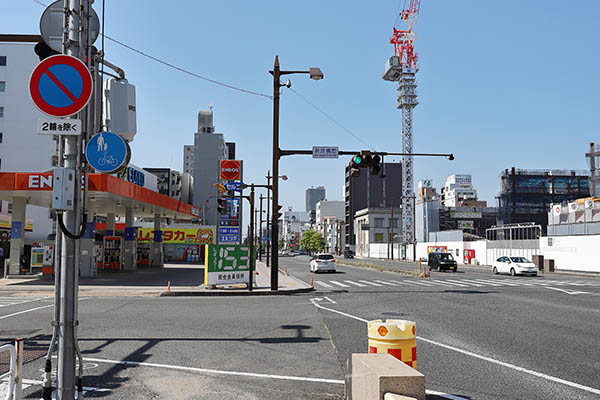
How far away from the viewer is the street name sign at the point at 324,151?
21469mm

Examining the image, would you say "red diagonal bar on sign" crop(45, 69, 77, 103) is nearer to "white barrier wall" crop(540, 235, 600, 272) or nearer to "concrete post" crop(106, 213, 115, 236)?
"concrete post" crop(106, 213, 115, 236)

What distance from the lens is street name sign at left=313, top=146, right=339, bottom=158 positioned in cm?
2147

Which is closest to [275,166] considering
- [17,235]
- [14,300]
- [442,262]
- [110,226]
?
[14,300]

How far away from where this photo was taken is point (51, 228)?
216ft

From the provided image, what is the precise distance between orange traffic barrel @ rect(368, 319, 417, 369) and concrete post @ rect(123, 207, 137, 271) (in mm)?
35373

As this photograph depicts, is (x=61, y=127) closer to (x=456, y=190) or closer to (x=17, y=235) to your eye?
(x=17, y=235)

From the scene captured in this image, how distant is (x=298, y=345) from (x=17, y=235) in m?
27.3

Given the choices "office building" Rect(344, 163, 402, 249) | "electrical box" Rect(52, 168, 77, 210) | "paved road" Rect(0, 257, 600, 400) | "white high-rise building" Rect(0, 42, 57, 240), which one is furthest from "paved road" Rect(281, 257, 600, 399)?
"office building" Rect(344, 163, 402, 249)

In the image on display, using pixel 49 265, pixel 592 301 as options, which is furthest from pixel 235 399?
pixel 49 265

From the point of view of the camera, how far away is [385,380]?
4.24m

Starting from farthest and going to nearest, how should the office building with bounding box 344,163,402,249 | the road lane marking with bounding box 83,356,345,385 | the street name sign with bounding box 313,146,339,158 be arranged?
the office building with bounding box 344,163,402,249 < the street name sign with bounding box 313,146,339,158 < the road lane marking with bounding box 83,356,345,385

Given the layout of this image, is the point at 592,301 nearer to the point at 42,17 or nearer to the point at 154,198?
the point at 42,17

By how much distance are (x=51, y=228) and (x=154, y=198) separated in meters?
39.1

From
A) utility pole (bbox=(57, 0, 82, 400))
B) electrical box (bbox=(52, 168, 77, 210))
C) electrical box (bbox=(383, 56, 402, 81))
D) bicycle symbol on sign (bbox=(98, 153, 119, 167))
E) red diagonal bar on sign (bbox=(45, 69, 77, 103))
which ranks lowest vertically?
utility pole (bbox=(57, 0, 82, 400))
